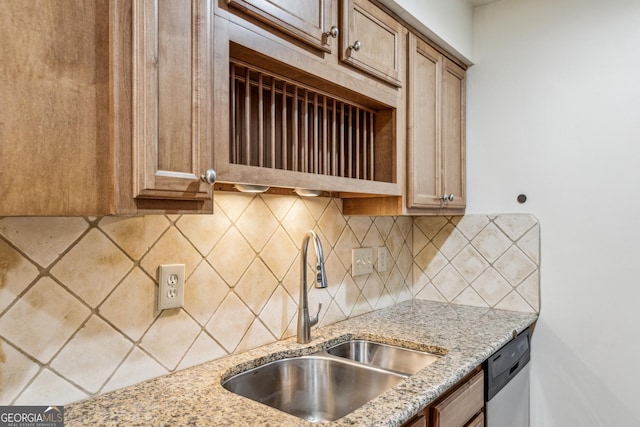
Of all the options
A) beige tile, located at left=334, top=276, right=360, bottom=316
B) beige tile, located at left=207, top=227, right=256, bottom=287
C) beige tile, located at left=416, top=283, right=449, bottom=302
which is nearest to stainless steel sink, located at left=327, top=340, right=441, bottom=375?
beige tile, located at left=334, top=276, right=360, bottom=316

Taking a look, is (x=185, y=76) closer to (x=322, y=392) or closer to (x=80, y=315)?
(x=80, y=315)

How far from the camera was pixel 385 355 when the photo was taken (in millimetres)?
1589

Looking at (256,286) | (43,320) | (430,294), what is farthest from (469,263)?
(43,320)

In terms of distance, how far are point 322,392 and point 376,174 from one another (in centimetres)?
84

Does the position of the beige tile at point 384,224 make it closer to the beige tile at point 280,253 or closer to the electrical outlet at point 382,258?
the electrical outlet at point 382,258

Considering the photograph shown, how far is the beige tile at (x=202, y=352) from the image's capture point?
1.24m

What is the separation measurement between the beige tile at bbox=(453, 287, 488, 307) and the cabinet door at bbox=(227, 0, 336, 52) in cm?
148

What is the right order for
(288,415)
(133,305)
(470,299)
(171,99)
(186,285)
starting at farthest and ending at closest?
(470,299)
(186,285)
(133,305)
(288,415)
(171,99)

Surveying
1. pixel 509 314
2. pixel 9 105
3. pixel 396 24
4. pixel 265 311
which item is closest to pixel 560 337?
pixel 509 314

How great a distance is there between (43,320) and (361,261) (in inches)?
50.9

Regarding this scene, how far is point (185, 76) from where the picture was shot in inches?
35.1

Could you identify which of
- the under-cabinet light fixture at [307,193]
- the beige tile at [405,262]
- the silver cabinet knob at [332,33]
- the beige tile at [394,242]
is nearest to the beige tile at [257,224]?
the under-cabinet light fixture at [307,193]

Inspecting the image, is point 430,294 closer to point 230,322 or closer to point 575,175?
point 575,175

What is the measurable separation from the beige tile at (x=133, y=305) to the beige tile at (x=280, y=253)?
0.42m
